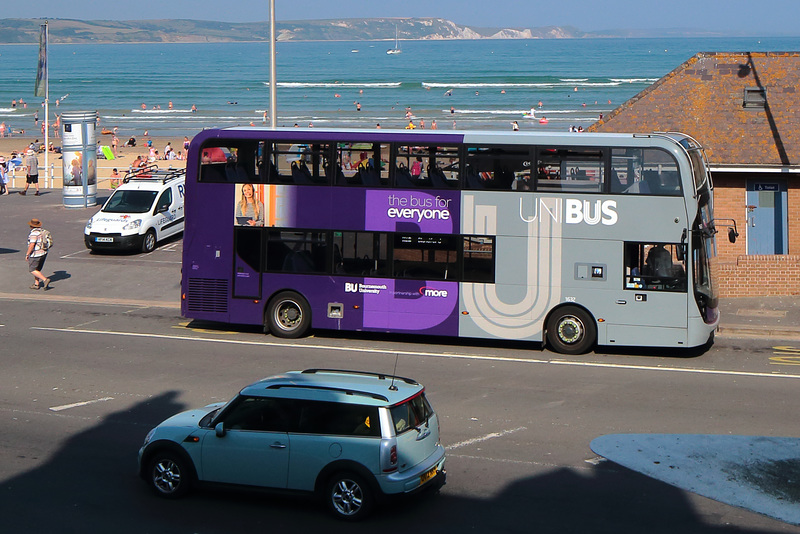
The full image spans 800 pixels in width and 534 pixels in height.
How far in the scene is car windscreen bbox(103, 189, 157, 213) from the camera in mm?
26516

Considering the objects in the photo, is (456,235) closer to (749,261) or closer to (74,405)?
(74,405)

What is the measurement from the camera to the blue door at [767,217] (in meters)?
22.1

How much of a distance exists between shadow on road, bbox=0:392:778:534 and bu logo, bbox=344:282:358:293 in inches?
269

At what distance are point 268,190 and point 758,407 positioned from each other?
9227 millimetres

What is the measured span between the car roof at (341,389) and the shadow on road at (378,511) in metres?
1.07

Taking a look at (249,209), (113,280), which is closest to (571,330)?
(249,209)

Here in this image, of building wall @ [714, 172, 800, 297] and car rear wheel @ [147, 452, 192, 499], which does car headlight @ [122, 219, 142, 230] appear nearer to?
building wall @ [714, 172, 800, 297]

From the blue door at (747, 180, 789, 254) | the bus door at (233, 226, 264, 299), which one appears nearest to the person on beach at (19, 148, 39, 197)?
the bus door at (233, 226, 264, 299)

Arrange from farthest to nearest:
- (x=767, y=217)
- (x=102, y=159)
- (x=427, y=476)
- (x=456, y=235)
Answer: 1. (x=102, y=159)
2. (x=767, y=217)
3. (x=456, y=235)
4. (x=427, y=476)

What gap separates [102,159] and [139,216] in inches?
1054

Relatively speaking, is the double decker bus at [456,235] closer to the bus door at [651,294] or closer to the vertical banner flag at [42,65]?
the bus door at [651,294]

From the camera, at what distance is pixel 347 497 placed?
360 inches

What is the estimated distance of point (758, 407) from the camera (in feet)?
43.5

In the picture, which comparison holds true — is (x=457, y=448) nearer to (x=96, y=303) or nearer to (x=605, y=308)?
(x=605, y=308)
